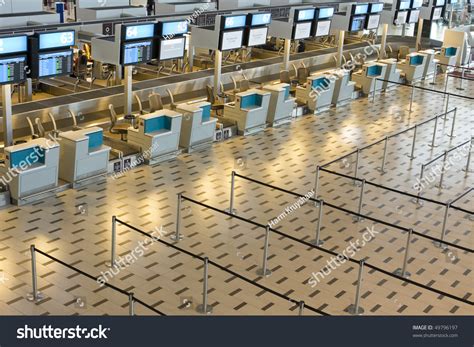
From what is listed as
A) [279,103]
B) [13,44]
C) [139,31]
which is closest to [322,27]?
[279,103]

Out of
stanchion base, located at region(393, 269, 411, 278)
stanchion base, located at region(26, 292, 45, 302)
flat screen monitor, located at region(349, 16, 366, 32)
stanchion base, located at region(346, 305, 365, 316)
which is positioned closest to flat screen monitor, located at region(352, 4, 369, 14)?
flat screen monitor, located at region(349, 16, 366, 32)

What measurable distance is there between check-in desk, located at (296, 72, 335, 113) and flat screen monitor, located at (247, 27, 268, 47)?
1.84 meters

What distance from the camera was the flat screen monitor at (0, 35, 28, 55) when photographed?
1201 centimetres

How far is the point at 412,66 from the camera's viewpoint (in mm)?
23141

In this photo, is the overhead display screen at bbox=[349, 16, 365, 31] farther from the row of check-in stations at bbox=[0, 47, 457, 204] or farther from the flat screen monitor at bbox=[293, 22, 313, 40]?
the flat screen monitor at bbox=[293, 22, 313, 40]

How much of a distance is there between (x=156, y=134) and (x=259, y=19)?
16.3 ft

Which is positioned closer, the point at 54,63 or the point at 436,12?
the point at 54,63

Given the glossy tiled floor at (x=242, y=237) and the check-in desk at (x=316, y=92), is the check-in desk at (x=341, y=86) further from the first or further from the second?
the glossy tiled floor at (x=242, y=237)

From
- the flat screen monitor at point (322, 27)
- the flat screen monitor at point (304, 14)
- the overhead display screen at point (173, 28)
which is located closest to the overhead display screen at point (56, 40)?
the overhead display screen at point (173, 28)

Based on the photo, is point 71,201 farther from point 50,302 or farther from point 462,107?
point 462,107

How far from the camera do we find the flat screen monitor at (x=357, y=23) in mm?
21087

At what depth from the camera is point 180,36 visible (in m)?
15.5

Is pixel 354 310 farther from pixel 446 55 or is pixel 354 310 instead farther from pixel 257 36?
pixel 446 55

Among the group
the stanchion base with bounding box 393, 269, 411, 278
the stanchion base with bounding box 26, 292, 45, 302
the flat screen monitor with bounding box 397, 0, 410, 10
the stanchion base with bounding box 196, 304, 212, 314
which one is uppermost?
the flat screen monitor with bounding box 397, 0, 410, 10
